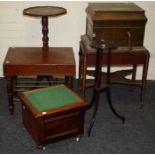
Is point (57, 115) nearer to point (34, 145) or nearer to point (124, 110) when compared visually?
point (34, 145)

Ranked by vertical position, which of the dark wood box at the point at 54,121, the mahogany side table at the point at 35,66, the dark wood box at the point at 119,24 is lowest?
the dark wood box at the point at 54,121

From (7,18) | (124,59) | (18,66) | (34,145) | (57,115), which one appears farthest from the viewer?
(7,18)

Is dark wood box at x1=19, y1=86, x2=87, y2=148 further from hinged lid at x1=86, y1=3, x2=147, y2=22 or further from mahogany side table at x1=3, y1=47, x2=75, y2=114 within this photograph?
hinged lid at x1=86, y1=3, x2=147, y2=22

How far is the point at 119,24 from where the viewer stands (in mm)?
2430

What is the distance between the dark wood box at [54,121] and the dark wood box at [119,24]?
612 mm

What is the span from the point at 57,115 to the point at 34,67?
49 cm

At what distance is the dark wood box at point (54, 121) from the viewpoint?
6.46 ft

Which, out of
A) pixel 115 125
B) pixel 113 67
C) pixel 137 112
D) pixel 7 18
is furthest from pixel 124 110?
pixel 7 18

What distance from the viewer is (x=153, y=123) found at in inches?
95.3

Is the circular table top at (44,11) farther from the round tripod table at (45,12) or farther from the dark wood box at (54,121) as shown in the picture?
the dark wood box at (54,121)

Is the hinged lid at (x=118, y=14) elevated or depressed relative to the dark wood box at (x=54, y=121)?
elevated

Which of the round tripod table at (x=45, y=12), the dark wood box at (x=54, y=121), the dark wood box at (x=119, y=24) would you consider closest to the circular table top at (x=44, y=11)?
the round tripod table at (x=45, y=12)

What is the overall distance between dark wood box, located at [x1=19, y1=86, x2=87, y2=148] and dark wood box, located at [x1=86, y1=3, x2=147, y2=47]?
612 millimetres

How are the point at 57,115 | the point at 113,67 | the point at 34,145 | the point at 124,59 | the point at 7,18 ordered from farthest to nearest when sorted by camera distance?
the point at 113,67 < the point at 7,18 < the point at 124,59 < the point at 34,145 < the point at 57,115
